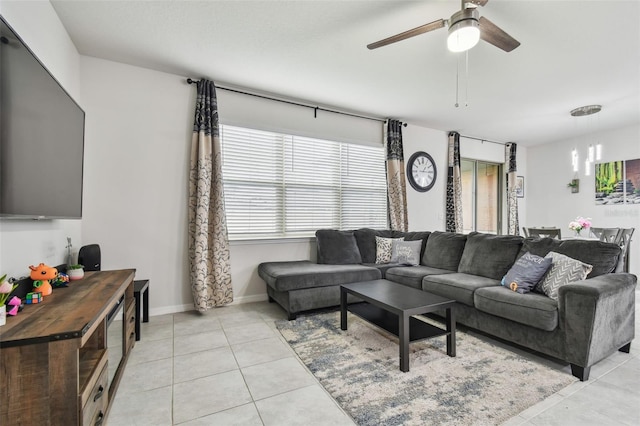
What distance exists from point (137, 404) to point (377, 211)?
12.5ft

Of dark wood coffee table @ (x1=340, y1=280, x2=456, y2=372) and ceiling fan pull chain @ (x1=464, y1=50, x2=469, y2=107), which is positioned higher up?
ceiling fan pull chain @ (x1=464, y1=50, x2=469, y2=107)

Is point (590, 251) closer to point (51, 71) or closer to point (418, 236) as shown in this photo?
point (418, 236)

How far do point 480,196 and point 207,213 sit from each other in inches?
216

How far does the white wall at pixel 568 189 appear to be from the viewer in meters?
5.02

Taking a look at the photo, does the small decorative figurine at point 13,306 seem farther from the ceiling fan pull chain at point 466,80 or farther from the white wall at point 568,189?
the white wall at point 568,189

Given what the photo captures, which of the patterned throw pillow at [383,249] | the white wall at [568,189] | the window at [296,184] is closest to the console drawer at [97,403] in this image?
the window at [296,184]

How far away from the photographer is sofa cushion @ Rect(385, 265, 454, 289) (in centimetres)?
328

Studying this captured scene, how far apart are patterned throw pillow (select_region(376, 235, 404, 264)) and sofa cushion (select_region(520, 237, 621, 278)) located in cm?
168

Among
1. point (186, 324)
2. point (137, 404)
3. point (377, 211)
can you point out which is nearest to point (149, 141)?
point (186, 324)

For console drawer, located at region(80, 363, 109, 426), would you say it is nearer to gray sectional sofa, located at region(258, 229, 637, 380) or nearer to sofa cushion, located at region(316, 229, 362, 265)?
gray sectional sofa, located at region(258, 229, 637, 380)

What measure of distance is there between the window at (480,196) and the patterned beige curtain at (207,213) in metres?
4.63

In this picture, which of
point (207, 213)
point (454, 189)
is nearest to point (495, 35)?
point (207, 213)

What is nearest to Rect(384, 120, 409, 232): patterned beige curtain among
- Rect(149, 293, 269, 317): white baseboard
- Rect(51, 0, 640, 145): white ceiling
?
Rect(51, 0, 640, 145): white ceiling

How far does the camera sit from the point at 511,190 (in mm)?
6203
